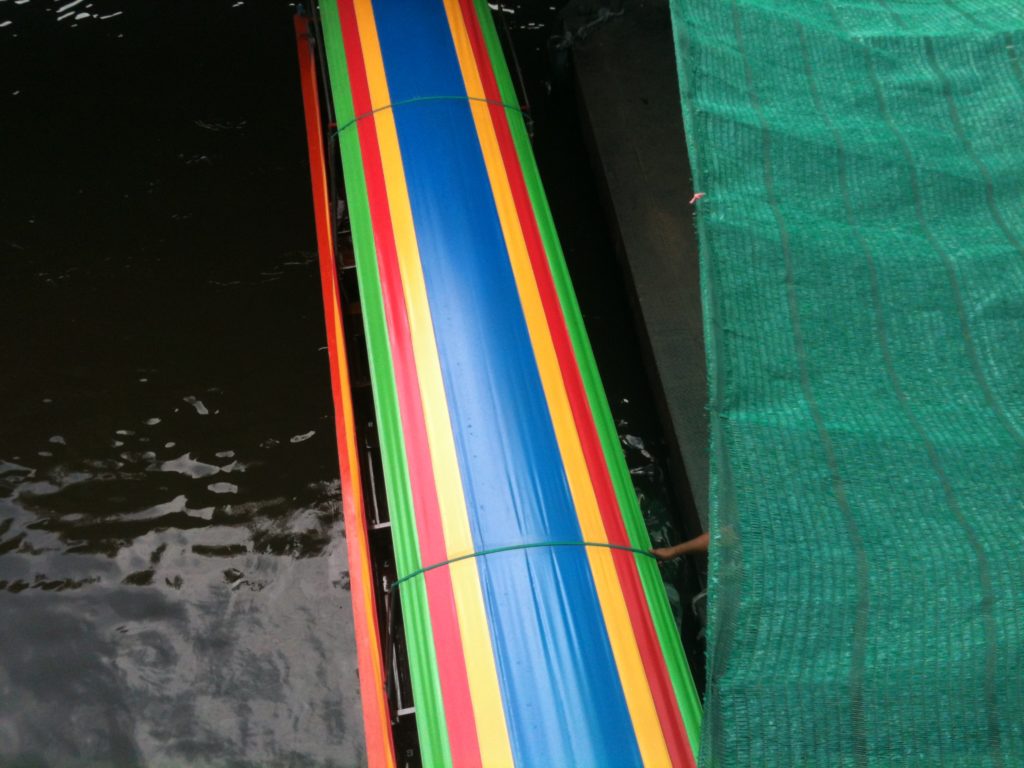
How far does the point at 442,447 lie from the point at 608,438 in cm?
52

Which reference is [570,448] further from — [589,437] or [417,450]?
[417,450]

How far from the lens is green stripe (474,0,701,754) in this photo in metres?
2.62

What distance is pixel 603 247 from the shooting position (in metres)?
4.59

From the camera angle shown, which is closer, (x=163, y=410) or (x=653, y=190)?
(x=163, y=410)

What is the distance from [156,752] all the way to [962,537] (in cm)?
259

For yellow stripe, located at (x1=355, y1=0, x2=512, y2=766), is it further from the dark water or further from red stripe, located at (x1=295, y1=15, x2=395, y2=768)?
the dark water

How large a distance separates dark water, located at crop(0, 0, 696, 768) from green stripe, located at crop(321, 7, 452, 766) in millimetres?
834

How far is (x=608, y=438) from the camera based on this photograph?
3.07 metres

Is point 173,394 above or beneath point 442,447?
above

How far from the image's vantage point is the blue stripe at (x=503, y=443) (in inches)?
97.9

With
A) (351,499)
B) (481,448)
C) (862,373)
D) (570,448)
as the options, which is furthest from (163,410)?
(862,373)

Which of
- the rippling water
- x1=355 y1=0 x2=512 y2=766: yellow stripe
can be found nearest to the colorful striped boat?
x1=355 y1=0 x2=512 y2=766: yellow stripe

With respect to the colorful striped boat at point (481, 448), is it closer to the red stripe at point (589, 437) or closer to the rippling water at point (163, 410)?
the red stripe at point (589, 437)

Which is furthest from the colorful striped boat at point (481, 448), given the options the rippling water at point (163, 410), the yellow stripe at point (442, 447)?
the rippling water at point (163, 410)
